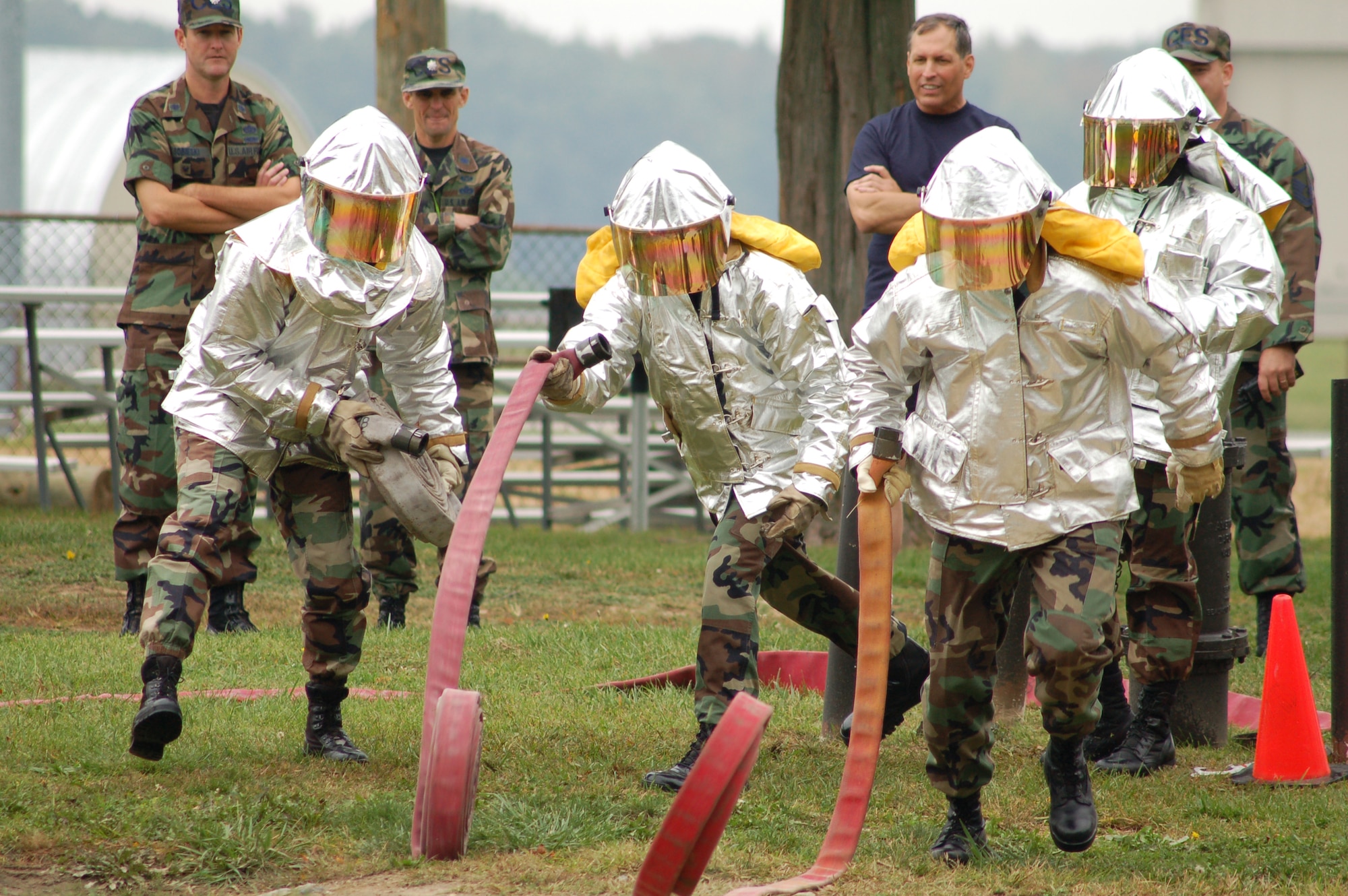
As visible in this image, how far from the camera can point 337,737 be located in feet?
15.7

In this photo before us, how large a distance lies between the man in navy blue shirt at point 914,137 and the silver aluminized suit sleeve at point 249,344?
244 cm

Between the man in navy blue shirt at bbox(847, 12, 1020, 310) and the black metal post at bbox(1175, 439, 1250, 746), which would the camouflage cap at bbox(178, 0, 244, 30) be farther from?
the black metal post at bbox(1175, 439, 1250, 746)

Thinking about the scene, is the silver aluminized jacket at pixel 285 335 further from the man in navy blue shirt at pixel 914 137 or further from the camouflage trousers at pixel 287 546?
the man in navy blue shirt at pixel 914 137

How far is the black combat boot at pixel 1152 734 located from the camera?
494cm

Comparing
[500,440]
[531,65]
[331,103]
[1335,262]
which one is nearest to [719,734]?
[500,440]

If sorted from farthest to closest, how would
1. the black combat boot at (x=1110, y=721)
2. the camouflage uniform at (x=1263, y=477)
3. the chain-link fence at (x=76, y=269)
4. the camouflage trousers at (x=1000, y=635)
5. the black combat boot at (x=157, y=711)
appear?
the chain-link fence at (x=76, y=269) < the camouflage uniform at (x=1263, y=477) < the black combat boot at (x=1110, y=721) < the black combat boot at (x=157, y=711) < the camouflage trousers at (x=1000, y=635)

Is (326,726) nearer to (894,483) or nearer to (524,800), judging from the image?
(524,800)

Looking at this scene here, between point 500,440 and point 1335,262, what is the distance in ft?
62.2

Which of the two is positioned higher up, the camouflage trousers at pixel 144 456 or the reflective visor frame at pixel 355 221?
the reflective visor frame at pixel 355 221

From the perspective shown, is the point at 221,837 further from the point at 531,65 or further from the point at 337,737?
the point at 531,65

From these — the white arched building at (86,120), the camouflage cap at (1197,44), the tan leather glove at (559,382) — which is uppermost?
the white arched building at (86,120)

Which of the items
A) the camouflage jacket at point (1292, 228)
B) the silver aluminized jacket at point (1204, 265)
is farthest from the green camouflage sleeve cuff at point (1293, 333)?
the silver aluminized jacket at point (1204, 265)

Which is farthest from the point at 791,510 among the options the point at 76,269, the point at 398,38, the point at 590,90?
the point at 590,90

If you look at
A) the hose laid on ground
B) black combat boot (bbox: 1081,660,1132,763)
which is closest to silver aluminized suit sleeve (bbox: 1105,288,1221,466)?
black combat boot (bbox: 1081,660,1132,763)
